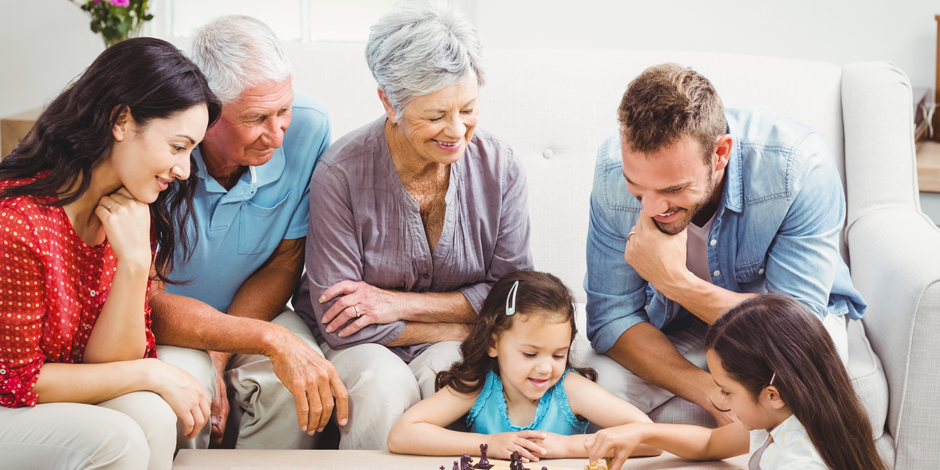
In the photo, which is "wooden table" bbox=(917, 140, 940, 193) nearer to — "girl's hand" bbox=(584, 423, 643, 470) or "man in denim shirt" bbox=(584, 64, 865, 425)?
"man in denim shirt" bbox=(584, 64, 865, 425)

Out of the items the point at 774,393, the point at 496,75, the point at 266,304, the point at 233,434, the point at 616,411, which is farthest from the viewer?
the point at 496,75

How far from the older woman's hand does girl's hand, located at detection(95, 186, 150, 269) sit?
1.53ft

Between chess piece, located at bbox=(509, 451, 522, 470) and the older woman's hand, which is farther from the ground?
the older woman's hand

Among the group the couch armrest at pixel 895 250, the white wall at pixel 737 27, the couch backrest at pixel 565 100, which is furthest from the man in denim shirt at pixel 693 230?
the white wall at pixel 737 27

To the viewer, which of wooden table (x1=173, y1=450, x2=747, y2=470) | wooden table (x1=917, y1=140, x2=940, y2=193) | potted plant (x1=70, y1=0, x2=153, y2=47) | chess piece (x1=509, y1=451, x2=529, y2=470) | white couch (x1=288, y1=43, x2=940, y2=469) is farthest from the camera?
potted plant (x1=70, y1=0, x2=153, y2=47)

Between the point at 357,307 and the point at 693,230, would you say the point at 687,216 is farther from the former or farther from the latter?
the point at 357,307

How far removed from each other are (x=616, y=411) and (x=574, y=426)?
107mm

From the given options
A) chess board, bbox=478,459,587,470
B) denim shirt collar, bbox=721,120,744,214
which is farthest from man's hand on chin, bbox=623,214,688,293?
chess board, bbox=478,459,587,470

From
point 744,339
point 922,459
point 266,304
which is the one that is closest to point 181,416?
point 266,304

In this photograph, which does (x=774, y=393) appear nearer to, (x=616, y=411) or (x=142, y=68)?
(x=616, y=411)

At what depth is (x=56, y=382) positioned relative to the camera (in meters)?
1.27

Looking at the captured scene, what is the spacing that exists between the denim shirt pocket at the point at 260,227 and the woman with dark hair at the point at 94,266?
1.33 feet

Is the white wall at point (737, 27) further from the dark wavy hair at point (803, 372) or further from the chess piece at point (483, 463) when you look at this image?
the chess piece at point (483, 463)

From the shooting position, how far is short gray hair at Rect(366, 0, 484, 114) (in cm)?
157
